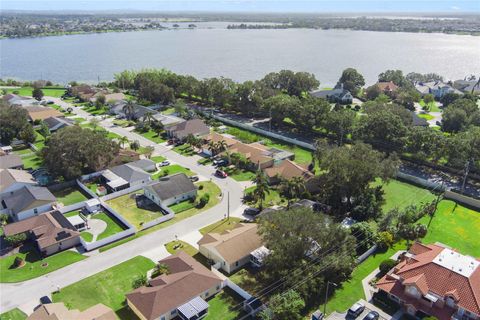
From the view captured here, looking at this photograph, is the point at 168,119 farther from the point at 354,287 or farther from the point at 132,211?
the point at 354,287

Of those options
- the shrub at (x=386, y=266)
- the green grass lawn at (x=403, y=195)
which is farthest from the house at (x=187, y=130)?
the shrub at (x=386, y=266)

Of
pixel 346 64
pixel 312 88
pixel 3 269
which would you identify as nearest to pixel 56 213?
pixel 3 269

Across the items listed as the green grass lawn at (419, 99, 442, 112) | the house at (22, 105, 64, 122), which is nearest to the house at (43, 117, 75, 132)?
the house at (22, 105, 64, 122)

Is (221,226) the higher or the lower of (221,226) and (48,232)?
the lower

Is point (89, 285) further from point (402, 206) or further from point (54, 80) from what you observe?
point (54, 80)

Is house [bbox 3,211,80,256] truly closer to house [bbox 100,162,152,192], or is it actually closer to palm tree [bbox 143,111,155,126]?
house [bbox 100,162,152,192]

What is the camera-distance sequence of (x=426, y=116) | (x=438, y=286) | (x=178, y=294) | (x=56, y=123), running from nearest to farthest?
(x=438, y=286) → (x=178, y=294) → (x=56, y=123) → (x=426, y=116)


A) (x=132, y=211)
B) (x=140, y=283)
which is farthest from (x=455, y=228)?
(x=132, y=211)

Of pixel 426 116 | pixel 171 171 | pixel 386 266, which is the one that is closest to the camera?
pixel 386 266
